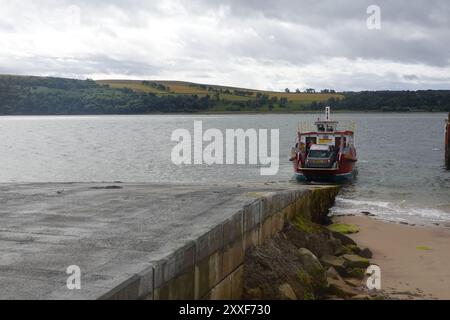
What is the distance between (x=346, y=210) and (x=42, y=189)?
50.3ft

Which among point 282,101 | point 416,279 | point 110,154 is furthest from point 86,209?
point 282,101

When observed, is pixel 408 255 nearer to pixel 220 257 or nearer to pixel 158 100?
pixel 220 257

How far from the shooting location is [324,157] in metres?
33.6

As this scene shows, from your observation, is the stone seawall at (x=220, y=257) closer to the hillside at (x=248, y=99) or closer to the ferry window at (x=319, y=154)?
the ferry window at (x=319, y=154)

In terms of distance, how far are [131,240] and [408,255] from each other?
10230 millimetres

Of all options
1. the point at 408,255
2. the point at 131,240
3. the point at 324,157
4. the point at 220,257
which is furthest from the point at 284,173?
the point at 131,240

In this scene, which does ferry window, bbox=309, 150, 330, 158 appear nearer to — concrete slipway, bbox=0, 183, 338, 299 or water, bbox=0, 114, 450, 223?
water, bbox=0, 114, 450, 223

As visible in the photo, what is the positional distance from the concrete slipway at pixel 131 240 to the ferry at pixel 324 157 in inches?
866

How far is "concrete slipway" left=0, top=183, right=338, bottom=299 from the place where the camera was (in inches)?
198

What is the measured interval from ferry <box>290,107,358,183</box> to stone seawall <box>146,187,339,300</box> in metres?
21.7

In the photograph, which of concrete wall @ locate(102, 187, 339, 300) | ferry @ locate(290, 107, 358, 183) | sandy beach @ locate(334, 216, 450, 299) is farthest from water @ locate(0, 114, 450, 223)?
concrete wall @ locate(102, 187, 339, 300)

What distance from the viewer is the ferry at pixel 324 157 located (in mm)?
32531

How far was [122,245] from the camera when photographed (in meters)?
6.17

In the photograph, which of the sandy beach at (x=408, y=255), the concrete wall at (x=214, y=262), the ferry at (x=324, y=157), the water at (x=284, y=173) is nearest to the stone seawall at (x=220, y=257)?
the concrete wall at (x=214, y=262)
